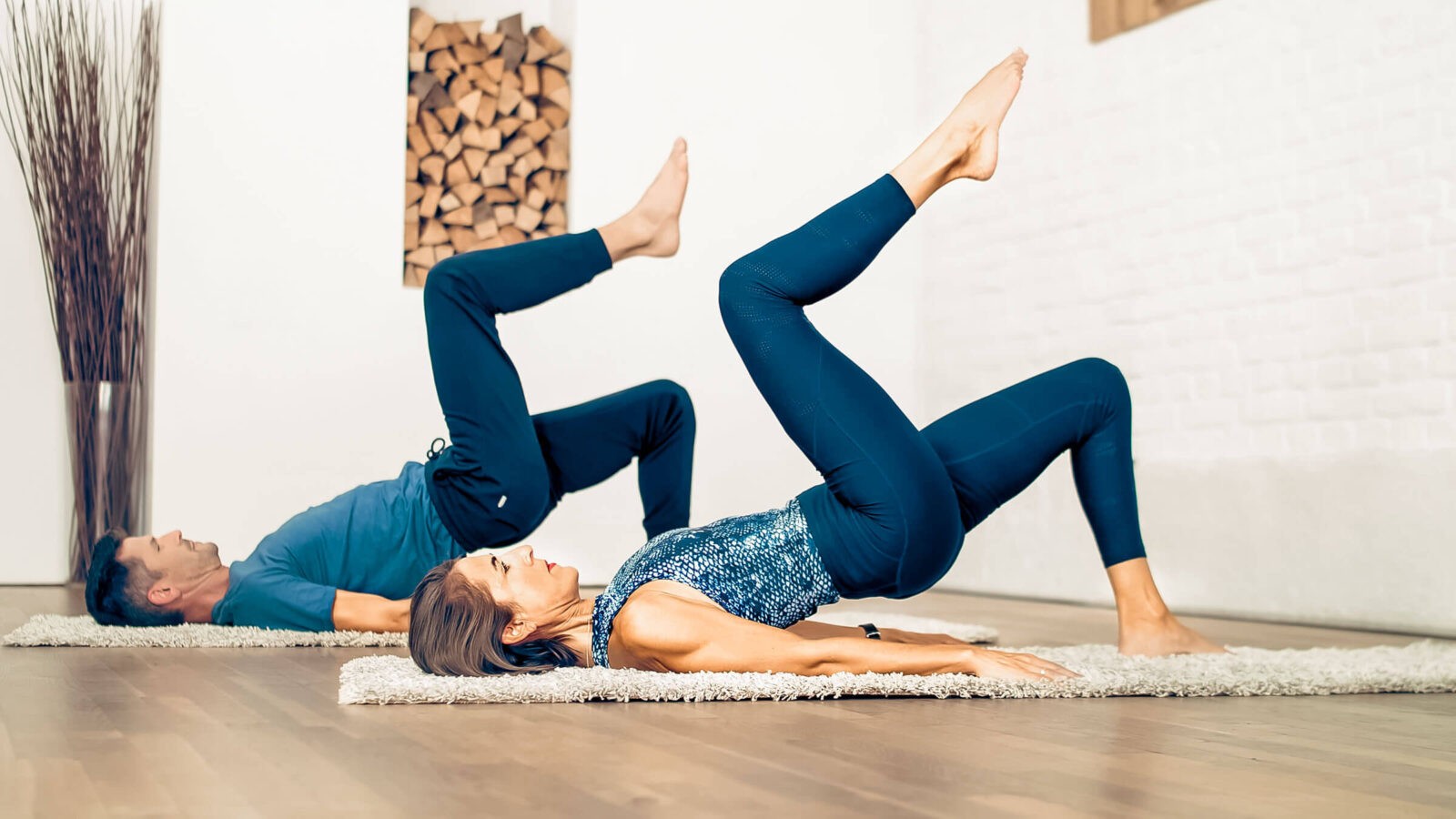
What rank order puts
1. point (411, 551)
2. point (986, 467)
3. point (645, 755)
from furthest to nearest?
point (411, 551)
point (986, 467)
point (645, 755)

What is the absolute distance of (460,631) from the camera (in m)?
2.17

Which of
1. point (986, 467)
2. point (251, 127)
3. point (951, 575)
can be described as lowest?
point (951, 575)

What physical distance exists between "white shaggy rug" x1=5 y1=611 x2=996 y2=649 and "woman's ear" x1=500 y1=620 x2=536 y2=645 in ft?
2.99

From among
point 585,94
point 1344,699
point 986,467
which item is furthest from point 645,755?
point 585,94

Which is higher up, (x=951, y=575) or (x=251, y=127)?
(x=251, y=127)

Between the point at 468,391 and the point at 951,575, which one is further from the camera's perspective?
the point at 951,575

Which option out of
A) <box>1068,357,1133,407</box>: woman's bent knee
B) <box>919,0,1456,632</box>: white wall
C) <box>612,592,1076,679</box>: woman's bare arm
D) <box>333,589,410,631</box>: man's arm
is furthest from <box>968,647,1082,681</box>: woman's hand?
<box>919,0,1456,632</box>: white wall

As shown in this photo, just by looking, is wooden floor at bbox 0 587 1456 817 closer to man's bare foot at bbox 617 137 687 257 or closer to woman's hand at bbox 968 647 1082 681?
woman's hand at bbox 968 647 1082 681

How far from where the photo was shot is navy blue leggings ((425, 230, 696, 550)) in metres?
2.75

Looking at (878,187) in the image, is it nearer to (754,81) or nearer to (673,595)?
(673,595)

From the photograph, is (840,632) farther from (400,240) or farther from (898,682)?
(400,240)

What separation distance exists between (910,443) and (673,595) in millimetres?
428

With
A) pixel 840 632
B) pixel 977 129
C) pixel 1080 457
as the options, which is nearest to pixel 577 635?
pixel 840 632

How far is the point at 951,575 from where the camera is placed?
17.8ft
